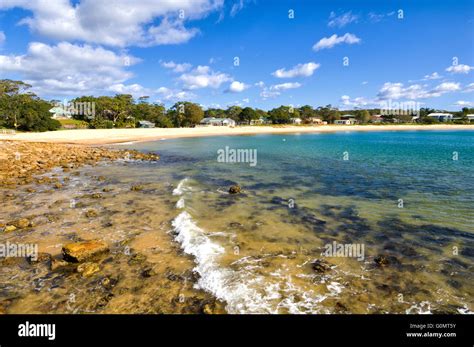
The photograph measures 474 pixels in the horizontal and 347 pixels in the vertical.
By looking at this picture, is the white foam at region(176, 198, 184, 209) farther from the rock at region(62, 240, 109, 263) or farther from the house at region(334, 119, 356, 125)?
the house at region(334, 119, 356, 125)

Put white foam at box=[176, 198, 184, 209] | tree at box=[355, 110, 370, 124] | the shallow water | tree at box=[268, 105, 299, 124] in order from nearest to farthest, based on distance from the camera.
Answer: the shallow water
white foam at box=[176, 198, 184, 209]
tree at box=[268, 105, 299, 124]
tree at box=[355, 110, 370, 124]

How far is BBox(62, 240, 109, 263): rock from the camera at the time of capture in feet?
28.7

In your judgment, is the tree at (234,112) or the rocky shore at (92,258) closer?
the rocky shore at (92,258)

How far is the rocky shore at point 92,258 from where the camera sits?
6875 mm

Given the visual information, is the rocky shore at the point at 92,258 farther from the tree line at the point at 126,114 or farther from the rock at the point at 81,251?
the tree line at the point at 126,114

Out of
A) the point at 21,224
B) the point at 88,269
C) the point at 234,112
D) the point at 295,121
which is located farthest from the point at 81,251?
the point at 295,121

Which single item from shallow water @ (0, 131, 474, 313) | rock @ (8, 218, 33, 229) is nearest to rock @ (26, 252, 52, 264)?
shallow water @ (0, 131, 474, 313)

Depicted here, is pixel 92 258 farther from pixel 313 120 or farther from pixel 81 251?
pixel 313 120

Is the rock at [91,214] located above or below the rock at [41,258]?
above

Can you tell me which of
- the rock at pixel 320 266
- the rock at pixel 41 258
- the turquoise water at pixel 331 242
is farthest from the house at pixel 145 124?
the rock at pixel 320 266

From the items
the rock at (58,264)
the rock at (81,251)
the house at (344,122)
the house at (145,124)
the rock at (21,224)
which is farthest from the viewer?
the house at (344,122)

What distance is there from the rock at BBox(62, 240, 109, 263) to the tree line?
252 ft

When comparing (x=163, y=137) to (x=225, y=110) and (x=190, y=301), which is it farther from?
(x=225, y=110)

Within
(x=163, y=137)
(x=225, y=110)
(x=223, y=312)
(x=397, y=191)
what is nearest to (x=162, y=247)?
(x=223, y=312)
